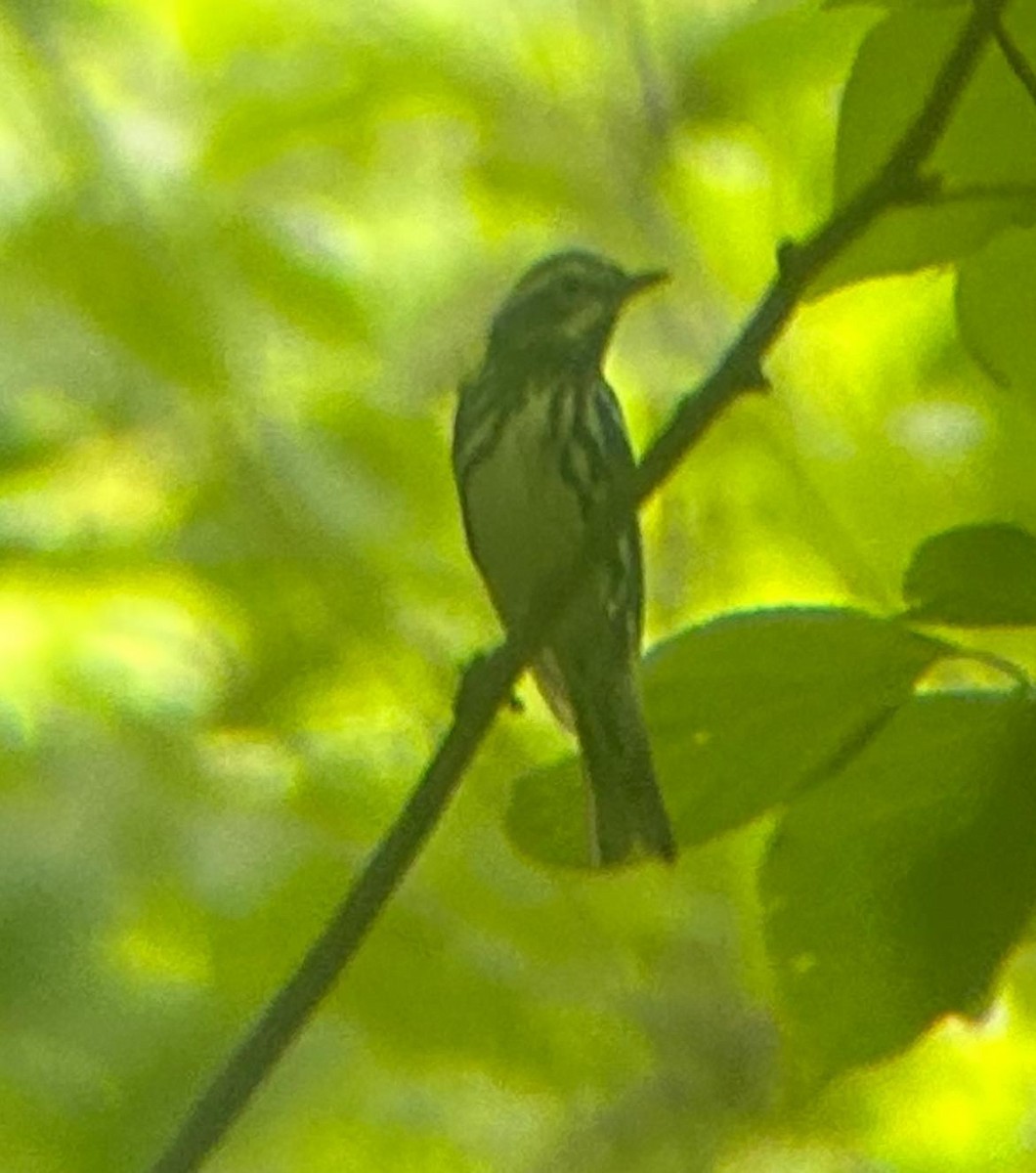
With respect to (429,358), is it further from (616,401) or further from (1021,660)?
(1021,660)

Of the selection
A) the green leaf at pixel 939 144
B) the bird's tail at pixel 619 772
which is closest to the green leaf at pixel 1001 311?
the green leaf at pixel 939 144

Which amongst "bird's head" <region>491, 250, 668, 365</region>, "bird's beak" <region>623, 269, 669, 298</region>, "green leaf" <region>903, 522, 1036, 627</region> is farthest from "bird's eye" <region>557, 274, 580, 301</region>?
"green leaf" <region>903, 522, 1036, 627</region>

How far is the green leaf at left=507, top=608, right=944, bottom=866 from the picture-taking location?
2.12ft

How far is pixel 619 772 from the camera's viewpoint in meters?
1.11

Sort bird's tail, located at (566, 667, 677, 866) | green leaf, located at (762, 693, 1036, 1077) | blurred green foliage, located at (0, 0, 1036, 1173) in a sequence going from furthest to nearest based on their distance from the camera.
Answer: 1. blurred green foliage, located at (0, 0, 1036, 1173)
2. bird's tail, located at (566, 667, 677, 866)
3. green leaf, located at (762, 693, 1036, 1077)

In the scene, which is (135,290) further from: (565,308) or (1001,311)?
(1001,311)

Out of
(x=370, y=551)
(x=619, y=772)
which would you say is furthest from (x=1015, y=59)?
(x=370, y=551)

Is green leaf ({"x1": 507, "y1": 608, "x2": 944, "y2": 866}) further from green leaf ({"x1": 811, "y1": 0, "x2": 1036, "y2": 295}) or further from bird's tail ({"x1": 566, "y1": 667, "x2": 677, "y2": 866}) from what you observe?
green leaf ({"x1": 811, "y1": 0, "x2": 1036, "y2": 295})

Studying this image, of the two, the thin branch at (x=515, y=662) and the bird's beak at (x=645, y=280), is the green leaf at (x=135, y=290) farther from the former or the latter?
the thin branch at (x=515, y=662)

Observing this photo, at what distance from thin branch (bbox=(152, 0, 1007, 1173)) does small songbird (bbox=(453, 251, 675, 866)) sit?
2.64ft

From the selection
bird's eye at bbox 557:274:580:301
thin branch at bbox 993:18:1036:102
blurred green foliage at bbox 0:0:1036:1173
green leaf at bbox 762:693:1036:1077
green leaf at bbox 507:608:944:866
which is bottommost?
green leaf at bbox 762:693:1036:1077

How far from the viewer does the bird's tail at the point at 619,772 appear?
75 centimetres

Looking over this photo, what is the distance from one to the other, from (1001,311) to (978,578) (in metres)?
0.08

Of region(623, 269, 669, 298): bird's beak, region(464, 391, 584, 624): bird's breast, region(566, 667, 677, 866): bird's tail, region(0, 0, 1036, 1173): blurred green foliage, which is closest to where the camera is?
region(566, 667, 677, 866): bird's tail
